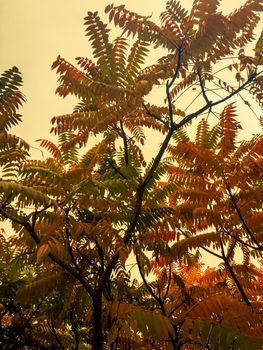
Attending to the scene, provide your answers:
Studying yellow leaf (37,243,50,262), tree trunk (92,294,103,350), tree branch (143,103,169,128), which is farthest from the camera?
tree branch (143,103,169,128)

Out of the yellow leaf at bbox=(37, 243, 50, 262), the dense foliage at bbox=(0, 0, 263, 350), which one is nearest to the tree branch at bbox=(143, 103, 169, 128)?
the dense foliage at bbox=(0, 0, 263, 350)

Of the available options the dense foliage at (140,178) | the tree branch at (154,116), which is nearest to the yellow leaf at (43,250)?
the dense foliage at (140,178)

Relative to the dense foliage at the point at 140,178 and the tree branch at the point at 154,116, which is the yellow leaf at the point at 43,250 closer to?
the dense foliage at the point at 140,178

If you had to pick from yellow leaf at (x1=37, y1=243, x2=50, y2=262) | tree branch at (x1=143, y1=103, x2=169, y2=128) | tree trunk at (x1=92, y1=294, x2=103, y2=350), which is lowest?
tree trunk at (x1=92, y1=294, x2=103, y2=350)

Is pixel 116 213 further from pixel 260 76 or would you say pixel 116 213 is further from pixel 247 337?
pixel 260 76

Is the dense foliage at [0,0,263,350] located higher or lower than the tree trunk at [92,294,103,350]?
higher

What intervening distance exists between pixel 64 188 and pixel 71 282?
→ 3.69ft

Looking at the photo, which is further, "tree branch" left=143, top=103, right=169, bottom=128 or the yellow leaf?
"tree branch" left=143, top=103, right=169, bottom=128

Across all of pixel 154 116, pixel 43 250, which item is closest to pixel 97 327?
pixel 43 250

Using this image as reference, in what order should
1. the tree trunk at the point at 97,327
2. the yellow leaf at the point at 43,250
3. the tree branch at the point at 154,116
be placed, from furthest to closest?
the tree branch at the point at 154,116 → the tree trunk at the point at 97,327 → the yellow leaf at the point at 43,250

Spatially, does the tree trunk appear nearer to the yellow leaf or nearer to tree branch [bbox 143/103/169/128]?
the yellow leaf

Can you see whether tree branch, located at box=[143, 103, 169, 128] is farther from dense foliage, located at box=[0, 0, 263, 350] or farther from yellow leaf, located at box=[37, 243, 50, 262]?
yellow leaf, located at box=[37, 243, 50, 262]

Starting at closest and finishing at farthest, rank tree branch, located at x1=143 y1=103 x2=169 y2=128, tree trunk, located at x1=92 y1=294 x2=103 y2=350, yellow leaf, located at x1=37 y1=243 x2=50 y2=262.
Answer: yellow leaf, located at x1=37 y1=243 x2=50 y2=262 → tree trunk, located at x1=92 y1=294 x2=103 y2=350 → tree branch, located at x1=143 y1=103 x2=169 y2=128

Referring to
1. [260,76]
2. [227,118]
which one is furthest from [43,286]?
[260,76]
